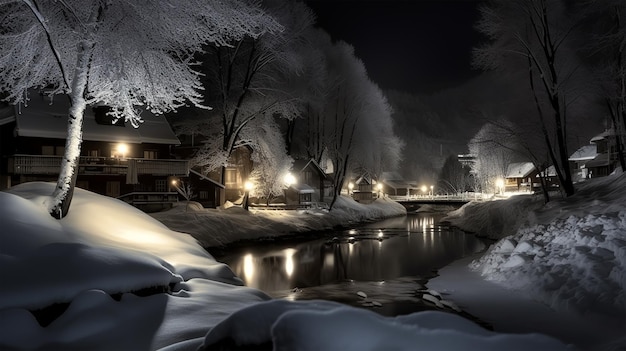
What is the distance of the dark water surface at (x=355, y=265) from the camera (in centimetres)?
1600

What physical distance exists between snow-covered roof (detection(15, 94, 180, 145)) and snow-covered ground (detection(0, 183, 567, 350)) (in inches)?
739

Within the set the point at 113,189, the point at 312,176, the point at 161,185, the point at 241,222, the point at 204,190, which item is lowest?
the point at 241,222

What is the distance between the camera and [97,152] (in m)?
33.8

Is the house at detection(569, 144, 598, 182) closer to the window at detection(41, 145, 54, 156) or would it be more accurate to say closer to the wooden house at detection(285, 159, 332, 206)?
the wooden house at detection(285, 159, 332, 206)

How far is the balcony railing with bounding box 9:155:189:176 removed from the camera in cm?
2805

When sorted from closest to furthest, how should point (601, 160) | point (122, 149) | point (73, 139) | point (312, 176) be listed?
1. point (73, 139)
2. point (122, 149)
3. point (601, 160)
4. point (312, 176)

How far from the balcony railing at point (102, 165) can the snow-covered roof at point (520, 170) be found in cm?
6670

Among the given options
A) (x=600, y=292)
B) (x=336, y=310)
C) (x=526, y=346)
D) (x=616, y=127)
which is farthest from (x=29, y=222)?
(x=616, y=127)

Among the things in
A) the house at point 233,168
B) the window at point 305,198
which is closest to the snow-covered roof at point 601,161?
the window at point 305,198

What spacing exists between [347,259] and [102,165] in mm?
19470

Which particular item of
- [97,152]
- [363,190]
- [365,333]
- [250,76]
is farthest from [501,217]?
[363,190]

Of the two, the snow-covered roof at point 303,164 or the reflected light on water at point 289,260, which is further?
the snow-covered roof at point 303,164

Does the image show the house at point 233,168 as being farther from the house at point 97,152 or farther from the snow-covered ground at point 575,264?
the snow-covered ground at point 575,264

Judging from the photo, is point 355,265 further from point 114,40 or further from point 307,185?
point 307,185
